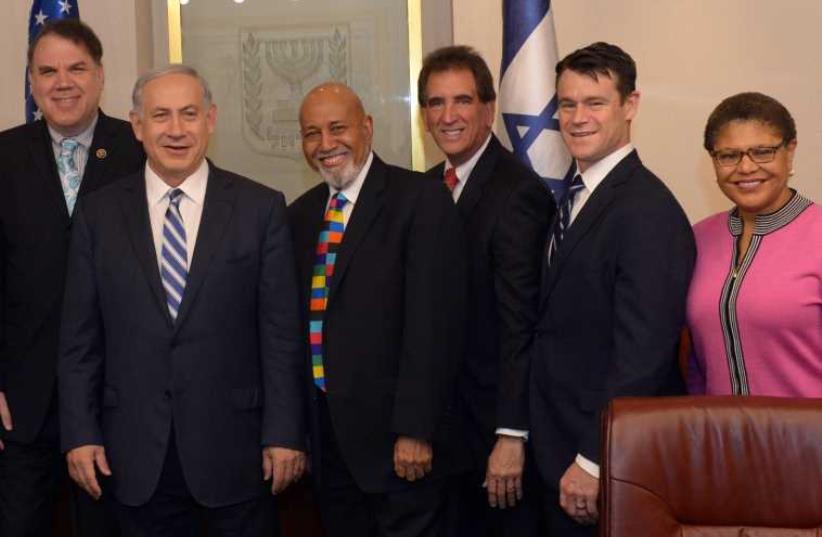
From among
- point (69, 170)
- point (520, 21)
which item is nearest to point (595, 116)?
point (520, 21)

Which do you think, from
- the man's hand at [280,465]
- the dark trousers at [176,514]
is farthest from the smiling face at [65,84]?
the man's hand at [280,465]

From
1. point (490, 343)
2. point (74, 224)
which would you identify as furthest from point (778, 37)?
point (74, 224)

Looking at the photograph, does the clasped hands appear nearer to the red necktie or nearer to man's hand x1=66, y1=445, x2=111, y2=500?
man's hand x1=66, y1=445, x2=111, y2=500

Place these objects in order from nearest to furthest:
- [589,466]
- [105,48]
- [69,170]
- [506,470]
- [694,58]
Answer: [589,466] → [506,470] → [69,170] → [694,58] → [105,48]

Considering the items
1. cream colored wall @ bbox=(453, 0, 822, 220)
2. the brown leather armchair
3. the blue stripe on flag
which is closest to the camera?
the brown leather armchair

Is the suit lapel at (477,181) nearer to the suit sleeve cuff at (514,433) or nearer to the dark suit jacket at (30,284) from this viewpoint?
the suit sleeve cuff at (514,433)

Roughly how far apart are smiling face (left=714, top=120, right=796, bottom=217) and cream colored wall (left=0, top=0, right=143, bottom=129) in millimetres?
3035

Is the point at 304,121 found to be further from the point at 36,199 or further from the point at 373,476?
the point at 373,476

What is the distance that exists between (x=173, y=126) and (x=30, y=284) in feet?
2.15

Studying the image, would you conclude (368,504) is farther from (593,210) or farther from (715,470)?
(715,470)

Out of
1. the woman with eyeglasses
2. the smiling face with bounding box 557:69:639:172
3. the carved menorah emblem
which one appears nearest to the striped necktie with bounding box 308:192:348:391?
the smiling face with bounding box 557:69:639:172

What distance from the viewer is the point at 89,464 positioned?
2.58 metres

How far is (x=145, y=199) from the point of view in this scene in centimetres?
267

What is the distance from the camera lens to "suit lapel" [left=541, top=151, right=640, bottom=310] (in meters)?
2.42
